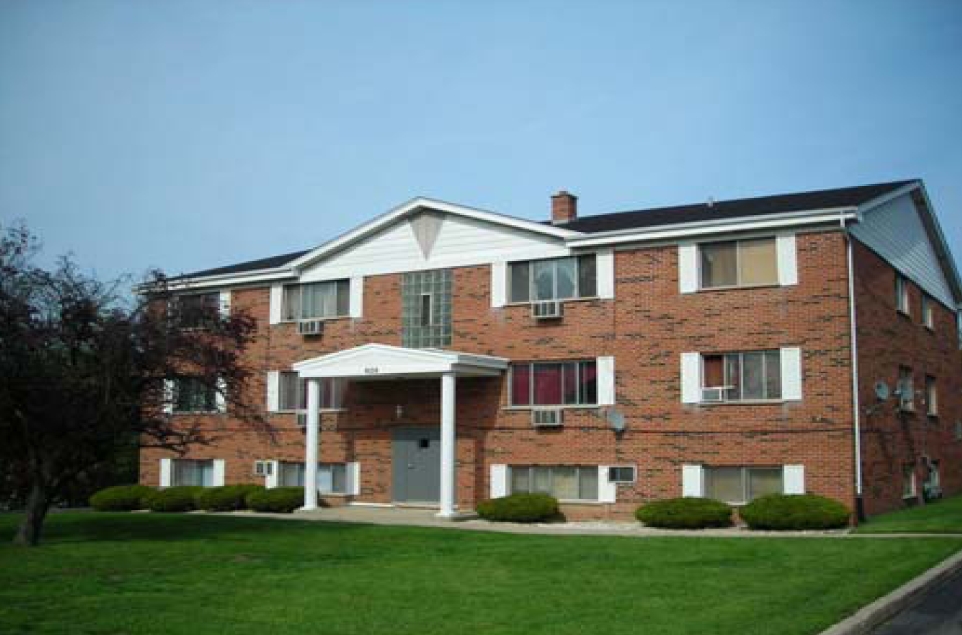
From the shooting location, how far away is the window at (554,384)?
25.6m

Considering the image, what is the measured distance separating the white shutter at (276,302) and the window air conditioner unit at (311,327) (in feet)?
3.57

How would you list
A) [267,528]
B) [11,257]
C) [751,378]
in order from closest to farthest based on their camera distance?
[11,257] → [267,528] → [751,378]

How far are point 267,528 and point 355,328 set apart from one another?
8.73 metres

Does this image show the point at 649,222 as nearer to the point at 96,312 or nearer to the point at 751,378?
the point at 751,378

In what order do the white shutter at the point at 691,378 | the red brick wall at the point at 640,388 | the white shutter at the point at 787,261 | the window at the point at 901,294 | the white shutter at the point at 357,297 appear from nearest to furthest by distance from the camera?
the red brick wall at the point at 640,388 < the white shutter at the point at 787,261 < the white shutter at the point at 691,378 < the window at the point at 901,294 < the white shutter at the point at 357,297

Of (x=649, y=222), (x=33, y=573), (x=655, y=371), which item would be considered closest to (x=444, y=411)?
(x=655, y=371)

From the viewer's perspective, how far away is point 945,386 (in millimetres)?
32344

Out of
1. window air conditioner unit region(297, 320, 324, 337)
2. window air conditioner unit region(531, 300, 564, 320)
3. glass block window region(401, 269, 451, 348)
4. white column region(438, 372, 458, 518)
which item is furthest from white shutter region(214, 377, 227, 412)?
window air conditioner unit region(531, 300, 564, 320)

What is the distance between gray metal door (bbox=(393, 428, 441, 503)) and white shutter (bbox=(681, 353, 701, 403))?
Result: 22.7ft

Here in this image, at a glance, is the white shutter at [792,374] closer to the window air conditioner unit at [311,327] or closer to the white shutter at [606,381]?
the white shutter at [606,381]

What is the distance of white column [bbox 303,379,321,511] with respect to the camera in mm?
27828

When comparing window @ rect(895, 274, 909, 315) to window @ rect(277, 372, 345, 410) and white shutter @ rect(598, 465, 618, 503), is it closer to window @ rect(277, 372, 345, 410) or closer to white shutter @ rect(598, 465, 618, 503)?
white shutter @ rect(598, 465, 618, 503)

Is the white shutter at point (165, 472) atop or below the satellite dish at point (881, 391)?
below

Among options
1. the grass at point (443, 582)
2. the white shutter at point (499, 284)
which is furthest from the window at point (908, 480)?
the white shutter at point (499, 284)
